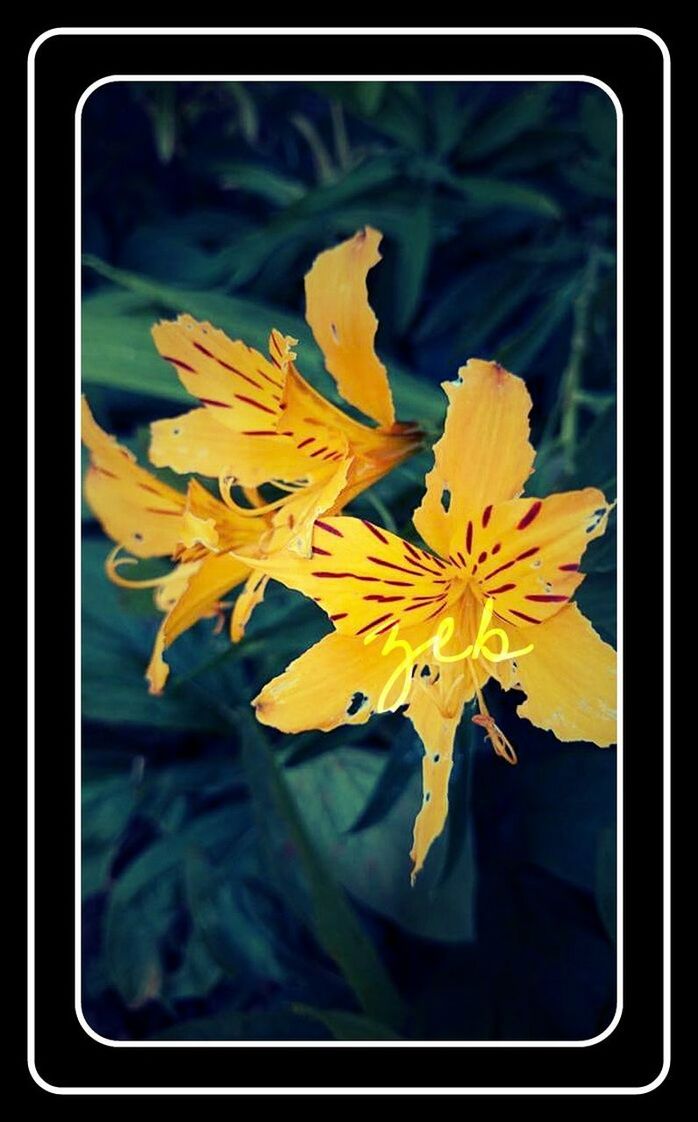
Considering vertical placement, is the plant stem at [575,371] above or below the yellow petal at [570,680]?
above

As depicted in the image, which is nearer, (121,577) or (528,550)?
(528,550)

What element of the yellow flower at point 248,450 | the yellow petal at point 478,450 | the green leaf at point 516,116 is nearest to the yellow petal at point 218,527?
the yellow flower at point 248,450

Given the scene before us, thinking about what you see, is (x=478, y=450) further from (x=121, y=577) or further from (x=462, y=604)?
(x=121, y=577)

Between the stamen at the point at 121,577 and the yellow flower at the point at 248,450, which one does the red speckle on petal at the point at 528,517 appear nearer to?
the yellow flower at the point at 248,450

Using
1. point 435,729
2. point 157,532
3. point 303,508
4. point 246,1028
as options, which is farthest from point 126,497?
point 246,1028

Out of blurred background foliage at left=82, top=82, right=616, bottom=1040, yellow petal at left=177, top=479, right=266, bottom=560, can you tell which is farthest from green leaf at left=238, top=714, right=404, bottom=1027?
yellow petal at left=177, top=479, right=266, bottom=560
